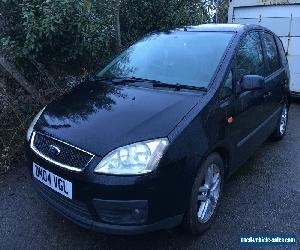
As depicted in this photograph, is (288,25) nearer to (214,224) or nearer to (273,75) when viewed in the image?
(273,75)

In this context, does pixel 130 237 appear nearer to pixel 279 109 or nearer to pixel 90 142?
pixel 90 142

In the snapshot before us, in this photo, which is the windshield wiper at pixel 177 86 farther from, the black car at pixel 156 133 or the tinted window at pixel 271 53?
the tinted window at pixel 271 53

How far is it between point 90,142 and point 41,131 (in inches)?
22.6

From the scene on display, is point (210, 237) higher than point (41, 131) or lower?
lower

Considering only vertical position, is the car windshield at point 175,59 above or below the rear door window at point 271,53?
above

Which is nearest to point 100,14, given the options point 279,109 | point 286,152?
point 279,109

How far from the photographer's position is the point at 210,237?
10.5 feet

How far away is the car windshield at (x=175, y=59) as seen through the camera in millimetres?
3479

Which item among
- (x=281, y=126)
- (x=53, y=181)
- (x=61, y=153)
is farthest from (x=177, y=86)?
(x=281, y=126)

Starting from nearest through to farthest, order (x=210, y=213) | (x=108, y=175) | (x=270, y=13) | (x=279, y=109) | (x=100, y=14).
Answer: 1. (x=108, y=175)
2. (x=210, y=213)
3. (x=279, y=109)
4. (x=100, y=14)
5. (x=270, y=13)

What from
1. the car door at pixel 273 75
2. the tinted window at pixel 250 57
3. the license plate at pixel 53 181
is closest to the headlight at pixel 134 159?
the license plate at pixel 53 181

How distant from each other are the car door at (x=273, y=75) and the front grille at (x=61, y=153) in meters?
2.43

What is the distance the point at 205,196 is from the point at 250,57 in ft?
5.30

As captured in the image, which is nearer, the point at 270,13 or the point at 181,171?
the point at 181,171
